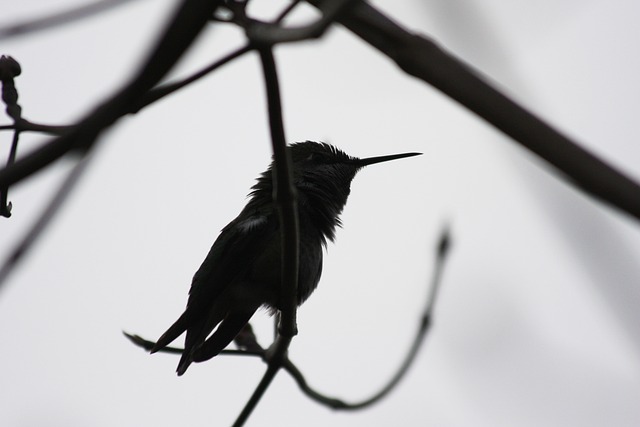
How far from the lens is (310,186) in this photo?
6.11m

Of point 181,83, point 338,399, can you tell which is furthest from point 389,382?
point 181,83

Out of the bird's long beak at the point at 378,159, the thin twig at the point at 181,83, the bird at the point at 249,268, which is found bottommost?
the thin twig at the point at 181,83

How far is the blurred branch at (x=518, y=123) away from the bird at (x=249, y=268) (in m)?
3.66

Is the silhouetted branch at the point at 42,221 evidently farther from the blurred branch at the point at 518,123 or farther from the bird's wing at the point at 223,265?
the bird's wing at the point at 223,265

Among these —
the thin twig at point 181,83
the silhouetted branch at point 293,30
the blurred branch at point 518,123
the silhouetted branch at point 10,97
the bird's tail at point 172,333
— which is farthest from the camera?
the bird's tail at point 172,333

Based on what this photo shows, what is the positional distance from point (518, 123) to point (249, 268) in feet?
14.6

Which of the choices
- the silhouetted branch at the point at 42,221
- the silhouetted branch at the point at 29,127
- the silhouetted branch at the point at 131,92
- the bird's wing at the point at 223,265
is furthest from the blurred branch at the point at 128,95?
the bird's wing at the point at 223,265

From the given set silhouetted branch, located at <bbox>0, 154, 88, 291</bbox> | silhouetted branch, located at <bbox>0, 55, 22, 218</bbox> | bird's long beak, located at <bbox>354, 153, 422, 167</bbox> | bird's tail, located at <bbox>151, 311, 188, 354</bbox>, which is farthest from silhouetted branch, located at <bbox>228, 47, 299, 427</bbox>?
bird's long beak, located at <bbox>354, 153, 422, 167</bbox>

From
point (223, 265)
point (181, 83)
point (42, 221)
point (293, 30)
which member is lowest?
point (42, 221)

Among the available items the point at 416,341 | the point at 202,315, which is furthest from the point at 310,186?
the point at 416,341

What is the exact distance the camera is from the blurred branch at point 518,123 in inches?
38.7

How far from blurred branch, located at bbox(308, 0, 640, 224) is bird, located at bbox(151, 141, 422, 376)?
3.66 meters

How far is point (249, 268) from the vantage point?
5422 millimetres

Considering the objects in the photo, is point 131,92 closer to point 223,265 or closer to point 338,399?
point 338,399
